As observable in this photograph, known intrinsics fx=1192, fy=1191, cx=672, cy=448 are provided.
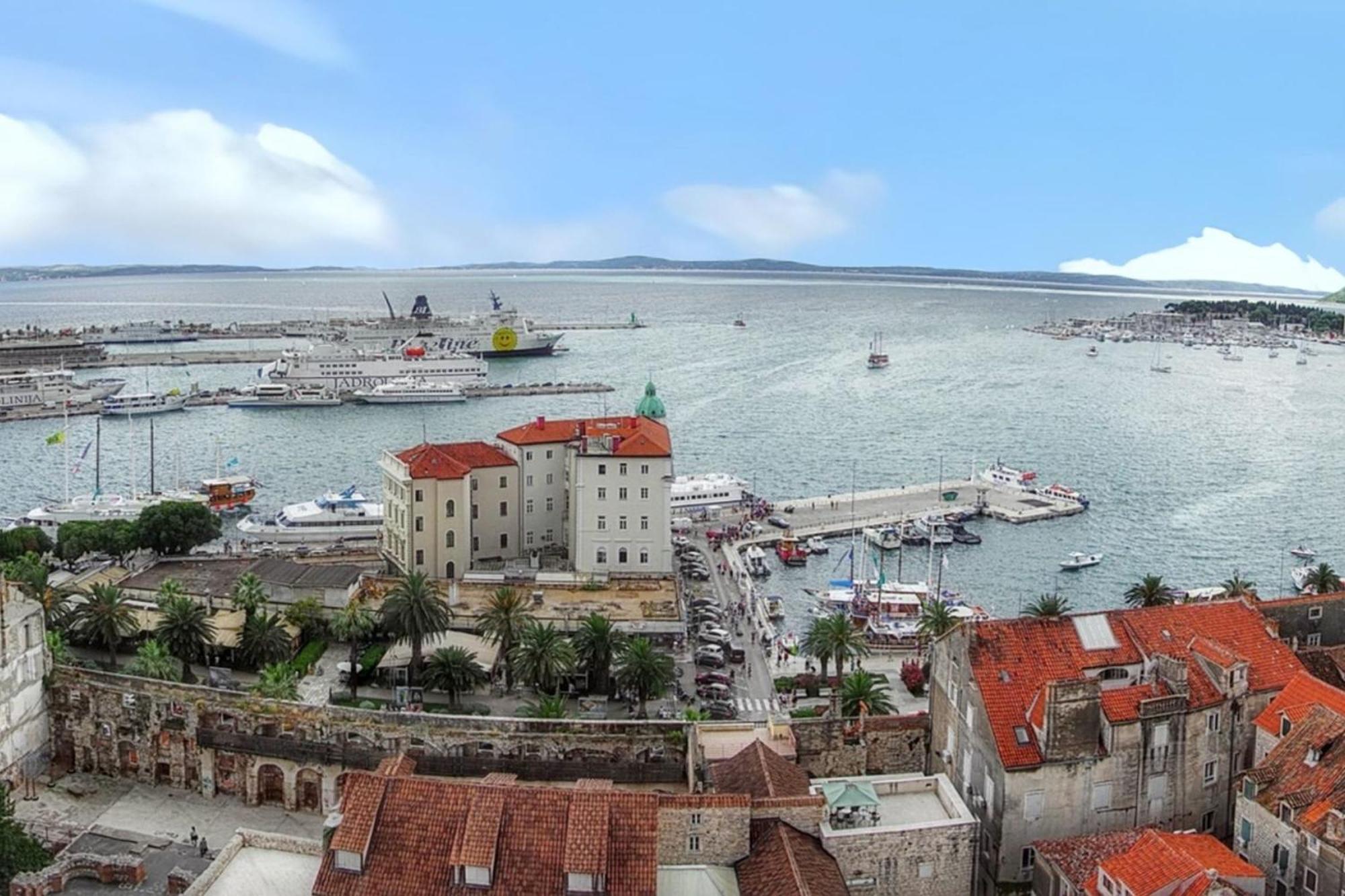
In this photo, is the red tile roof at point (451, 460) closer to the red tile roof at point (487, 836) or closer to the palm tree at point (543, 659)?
the palm tree at point (543, 659)

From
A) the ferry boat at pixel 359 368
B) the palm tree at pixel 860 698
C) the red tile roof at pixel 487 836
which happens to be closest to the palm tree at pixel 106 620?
the red tile roof at pixel 487 836

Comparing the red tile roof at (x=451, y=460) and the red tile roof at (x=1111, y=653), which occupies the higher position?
the red tile roof at (x=451, y=460)

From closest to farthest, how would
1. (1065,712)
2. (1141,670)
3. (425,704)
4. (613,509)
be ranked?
(1065,712), (1141,670), (425,704), (613,509)

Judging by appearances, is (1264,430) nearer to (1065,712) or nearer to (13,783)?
(1065,712)

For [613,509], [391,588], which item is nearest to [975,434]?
[613,509]

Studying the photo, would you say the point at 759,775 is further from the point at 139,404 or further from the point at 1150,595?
the point at 139,404
